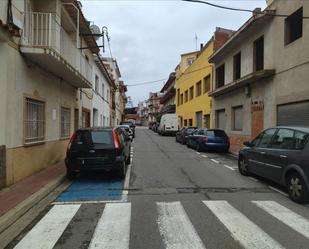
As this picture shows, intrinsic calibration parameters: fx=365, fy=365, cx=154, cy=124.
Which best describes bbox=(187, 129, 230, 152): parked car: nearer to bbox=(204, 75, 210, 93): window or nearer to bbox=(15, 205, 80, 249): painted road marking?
bbox=(204, 75, 210, 93): window

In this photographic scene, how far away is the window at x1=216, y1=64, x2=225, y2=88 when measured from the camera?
26344 millimetres

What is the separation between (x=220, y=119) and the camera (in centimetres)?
2647

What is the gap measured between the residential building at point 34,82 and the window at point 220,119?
39.7 ft

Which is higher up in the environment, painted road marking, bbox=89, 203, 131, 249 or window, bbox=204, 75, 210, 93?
window, bbox=204, 75, 210, 93

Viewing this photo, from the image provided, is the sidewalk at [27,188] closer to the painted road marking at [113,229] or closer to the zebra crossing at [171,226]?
the zebra crossing at [171,226]

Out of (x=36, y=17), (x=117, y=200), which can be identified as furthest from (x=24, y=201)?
(x=36, y=17)

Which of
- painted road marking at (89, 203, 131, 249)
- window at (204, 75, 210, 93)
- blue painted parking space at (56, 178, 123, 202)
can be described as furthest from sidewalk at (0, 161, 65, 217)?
window at (204, 75, 210, 93)

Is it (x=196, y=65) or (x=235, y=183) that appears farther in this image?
(x=196, y=65)

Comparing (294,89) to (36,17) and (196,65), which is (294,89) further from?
(196,65)

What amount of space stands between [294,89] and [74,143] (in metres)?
8.95

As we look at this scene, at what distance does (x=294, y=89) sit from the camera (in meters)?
14.5

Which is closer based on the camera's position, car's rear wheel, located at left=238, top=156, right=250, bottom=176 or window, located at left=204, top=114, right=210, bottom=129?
car's rear wheel, located at left=238, top=156, right=250, bottom=176

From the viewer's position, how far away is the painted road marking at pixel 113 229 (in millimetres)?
4978

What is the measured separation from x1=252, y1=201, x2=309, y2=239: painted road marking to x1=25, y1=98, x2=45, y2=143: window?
7.08 meters
